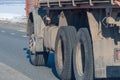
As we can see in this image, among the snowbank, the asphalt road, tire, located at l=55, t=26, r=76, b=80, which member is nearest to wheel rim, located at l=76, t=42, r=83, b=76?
tire, located at l=55, t=26, r=76, b=80

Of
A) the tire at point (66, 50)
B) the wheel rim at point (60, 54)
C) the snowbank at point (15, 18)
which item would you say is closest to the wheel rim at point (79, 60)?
the tire at point (66, 50)

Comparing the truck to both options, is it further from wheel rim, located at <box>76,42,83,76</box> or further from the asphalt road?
the asphalt road

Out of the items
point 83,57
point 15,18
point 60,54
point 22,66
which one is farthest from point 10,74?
point 15,18

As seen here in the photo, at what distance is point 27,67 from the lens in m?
15.1

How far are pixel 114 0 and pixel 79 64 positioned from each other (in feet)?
7.62

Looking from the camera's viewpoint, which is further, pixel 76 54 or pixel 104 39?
pixel 76 54

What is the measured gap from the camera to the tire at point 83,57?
1056cm

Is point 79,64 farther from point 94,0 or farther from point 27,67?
point 27,67

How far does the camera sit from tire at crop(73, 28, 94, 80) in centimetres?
1056

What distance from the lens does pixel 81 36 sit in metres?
11.0

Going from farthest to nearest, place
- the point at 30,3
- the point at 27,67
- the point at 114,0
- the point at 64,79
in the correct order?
1. the point at 30,3
2. the point at 27,67
3. the point at 64,79
4. the point at 114,0

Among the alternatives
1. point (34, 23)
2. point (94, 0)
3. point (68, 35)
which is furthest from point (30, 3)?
point (94, 0)

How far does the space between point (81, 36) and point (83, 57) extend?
1.43ft

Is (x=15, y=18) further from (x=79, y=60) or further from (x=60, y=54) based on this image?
(x=79, y=60)
